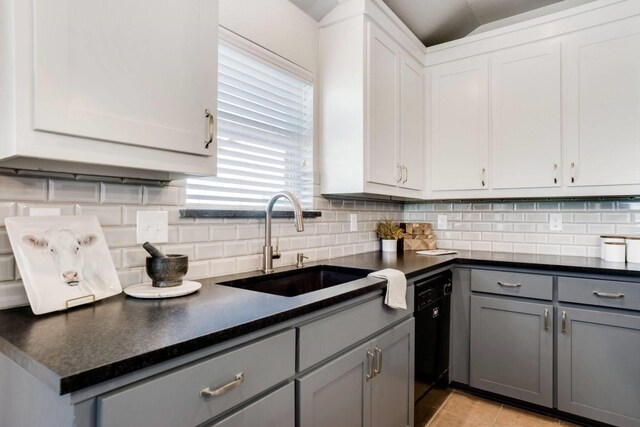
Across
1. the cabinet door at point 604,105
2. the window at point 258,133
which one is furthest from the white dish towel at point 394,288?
the cabinet door at point 604,105

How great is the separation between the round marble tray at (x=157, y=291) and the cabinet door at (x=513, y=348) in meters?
1.81

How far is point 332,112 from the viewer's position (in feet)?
7.28

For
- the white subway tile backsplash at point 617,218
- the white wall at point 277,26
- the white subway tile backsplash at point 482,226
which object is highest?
the white wall at point 277,26

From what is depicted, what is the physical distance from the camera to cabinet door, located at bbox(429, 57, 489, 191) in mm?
2609

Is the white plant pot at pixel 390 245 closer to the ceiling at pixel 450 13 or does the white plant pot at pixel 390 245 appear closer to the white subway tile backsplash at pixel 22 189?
the ceiling at pixel 450 13

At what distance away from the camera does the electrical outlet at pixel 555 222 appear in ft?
8.45

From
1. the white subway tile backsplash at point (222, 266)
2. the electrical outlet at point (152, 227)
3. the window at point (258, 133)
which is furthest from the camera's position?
the window at point (258, 133)

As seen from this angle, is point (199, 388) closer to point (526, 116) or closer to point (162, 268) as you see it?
point (162, 268)

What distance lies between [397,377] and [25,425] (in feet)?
4.45

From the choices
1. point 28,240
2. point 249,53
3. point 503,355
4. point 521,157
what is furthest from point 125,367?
point 521,157

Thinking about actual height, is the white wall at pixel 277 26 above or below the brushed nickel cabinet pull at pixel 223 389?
above

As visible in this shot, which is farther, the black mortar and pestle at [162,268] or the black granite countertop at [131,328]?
the black mortar and pestle at [162,268]

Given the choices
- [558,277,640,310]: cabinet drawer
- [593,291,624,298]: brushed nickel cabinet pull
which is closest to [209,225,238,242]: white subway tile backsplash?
[558,277,640,310]: cabinet drawer

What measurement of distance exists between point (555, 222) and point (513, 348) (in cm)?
96
